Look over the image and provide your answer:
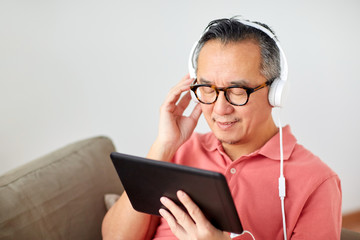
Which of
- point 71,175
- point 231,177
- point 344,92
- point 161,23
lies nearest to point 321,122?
point 344,92

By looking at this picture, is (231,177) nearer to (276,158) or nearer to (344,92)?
(276,158)

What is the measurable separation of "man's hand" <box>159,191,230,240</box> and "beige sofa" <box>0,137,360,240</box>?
1.72ft

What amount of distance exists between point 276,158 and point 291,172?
8 cm

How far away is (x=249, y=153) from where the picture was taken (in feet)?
5.17

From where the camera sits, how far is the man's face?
138 cm

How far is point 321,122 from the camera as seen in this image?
2.74 meters

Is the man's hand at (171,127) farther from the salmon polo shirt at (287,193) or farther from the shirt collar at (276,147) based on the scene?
the shirt collar at (276,147)

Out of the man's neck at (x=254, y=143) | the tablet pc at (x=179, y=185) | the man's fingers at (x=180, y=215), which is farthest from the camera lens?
the man's neck at (x=254, y=143)

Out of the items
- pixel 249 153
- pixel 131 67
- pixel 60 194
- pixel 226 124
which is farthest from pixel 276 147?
pixel 131 67

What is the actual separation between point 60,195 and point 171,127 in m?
0.51

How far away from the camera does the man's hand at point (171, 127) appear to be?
1585 millimetres

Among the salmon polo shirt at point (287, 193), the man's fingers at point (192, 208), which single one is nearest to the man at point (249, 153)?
the salmon polo shirt at point (287, 193)

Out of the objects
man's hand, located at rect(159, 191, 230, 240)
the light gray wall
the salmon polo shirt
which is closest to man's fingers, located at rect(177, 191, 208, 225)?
man's hand, located at rect(159, 191, 230, 240)

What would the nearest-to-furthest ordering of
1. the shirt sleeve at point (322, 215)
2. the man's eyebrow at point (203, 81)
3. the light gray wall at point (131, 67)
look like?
the shirt sleeve at point (322, 215) < the man's eyebrow at point (203, 81) < the light gray wall at point (131, 67)
